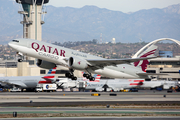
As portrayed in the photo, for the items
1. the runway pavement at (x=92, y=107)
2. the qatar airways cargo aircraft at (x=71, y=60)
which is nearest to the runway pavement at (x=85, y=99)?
the runway pavement at (x=92, y=107)

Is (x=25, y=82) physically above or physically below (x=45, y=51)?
below

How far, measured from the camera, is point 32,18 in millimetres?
188500

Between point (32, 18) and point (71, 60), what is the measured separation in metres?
149

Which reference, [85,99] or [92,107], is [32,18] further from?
[92,107]

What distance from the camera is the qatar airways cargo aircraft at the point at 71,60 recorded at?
4409cm

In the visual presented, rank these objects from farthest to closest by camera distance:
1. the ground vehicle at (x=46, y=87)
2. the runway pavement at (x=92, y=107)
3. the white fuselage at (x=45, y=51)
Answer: the ground vehicle at (x=46, y=87), the white fuselage at (x=45, y=51), the runway pavement at (x=92, y=107)

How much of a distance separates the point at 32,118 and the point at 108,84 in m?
68.2

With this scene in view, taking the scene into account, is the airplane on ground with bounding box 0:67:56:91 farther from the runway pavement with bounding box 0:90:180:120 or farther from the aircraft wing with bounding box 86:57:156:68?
the aircraft wing with bounding box 86:57:156:68

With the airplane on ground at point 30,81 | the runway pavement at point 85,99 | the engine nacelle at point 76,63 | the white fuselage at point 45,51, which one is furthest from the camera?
the airplane on ground at point 30,81

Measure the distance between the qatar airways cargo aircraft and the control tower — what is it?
5446 inches

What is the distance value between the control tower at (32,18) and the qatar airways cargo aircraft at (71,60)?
138335mm

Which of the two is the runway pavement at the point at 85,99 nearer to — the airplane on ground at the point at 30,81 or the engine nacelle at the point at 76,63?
the engine nacelle at the point at 76,63

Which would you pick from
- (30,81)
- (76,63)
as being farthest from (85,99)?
(30,81)

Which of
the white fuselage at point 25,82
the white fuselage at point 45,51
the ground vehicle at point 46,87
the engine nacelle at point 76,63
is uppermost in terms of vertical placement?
the white fuselage at point 45,51
